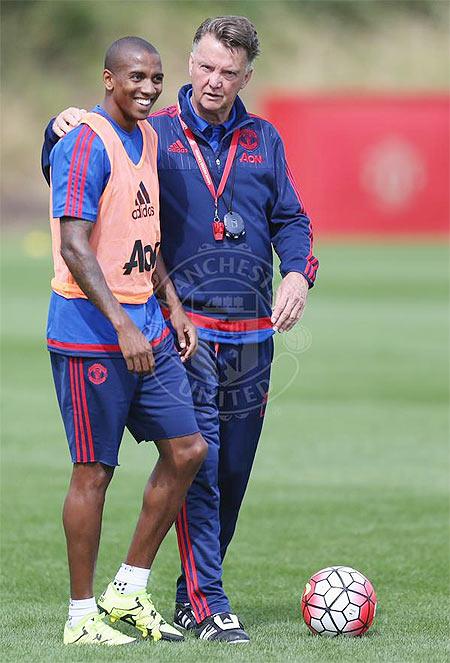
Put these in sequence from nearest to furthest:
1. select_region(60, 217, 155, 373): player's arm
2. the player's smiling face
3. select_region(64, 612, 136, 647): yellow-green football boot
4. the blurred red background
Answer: select_region(60, 217, 155, 373): player's arm → the player's smiling face → select_region(64, 612, 136, 647): yellow-green football boot → the blurred red background

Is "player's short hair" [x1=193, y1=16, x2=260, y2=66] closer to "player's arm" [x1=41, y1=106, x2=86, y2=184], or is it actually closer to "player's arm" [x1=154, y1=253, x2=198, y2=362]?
"player's arm" [x1=41, y1=106, x2=86, y2=184]

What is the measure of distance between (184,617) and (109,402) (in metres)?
1.10

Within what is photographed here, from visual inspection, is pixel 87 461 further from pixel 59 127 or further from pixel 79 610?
Result: pixel 59 127

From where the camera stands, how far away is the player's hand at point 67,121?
5098 millimetres

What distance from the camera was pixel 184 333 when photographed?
5.50m

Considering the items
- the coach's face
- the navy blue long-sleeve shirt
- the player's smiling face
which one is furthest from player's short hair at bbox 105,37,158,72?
the navy blue long-sleeve shirt

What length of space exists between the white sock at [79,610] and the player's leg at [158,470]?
0.11m

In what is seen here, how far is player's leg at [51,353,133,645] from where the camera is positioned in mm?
5062

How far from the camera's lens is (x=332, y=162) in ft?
113

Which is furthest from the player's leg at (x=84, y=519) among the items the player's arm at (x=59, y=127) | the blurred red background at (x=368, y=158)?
the blurred red background at (x=368, y=158)

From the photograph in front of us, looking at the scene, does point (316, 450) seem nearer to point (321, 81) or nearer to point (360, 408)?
point (360, 408)

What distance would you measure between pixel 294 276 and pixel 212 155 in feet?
2.01

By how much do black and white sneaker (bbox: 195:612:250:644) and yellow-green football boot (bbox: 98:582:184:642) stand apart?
11 cm

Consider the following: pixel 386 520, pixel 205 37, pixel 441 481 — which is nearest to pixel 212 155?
pixel 205 37
